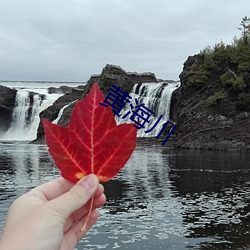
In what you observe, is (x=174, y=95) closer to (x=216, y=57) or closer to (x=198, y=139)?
(x=216, y=57)

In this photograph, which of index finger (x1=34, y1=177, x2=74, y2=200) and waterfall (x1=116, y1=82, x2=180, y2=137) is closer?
index finger (x1=34, y1=177, x2=74, y2=200)

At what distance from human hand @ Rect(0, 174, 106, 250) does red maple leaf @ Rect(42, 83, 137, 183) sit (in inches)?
3.1

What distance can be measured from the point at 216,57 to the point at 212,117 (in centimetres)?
865

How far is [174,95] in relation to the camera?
51000mm

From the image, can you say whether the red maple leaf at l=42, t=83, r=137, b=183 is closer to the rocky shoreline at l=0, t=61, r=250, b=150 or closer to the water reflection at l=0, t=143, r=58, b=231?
the water reflection at l=0, t=143, r=58, b=231

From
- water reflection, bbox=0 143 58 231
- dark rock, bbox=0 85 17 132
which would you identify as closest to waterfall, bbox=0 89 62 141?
dark rock, bbox=0 85 17 132

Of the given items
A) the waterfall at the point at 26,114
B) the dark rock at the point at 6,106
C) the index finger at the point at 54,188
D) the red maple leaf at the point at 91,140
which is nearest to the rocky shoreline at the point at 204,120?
the waterfall at the point at 26,114

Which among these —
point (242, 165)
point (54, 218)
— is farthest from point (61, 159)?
point (242, 165)

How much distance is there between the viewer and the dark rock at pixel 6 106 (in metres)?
65.8

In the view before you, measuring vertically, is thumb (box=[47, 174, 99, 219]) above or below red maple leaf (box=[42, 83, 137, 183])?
below

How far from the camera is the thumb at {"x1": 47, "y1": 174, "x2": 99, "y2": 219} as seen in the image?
6.24 ft

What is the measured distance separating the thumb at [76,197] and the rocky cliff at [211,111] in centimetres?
3897

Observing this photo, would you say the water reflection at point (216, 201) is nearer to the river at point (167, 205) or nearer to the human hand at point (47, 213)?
the river at point (167, 205)

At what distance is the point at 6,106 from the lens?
66125 mm
